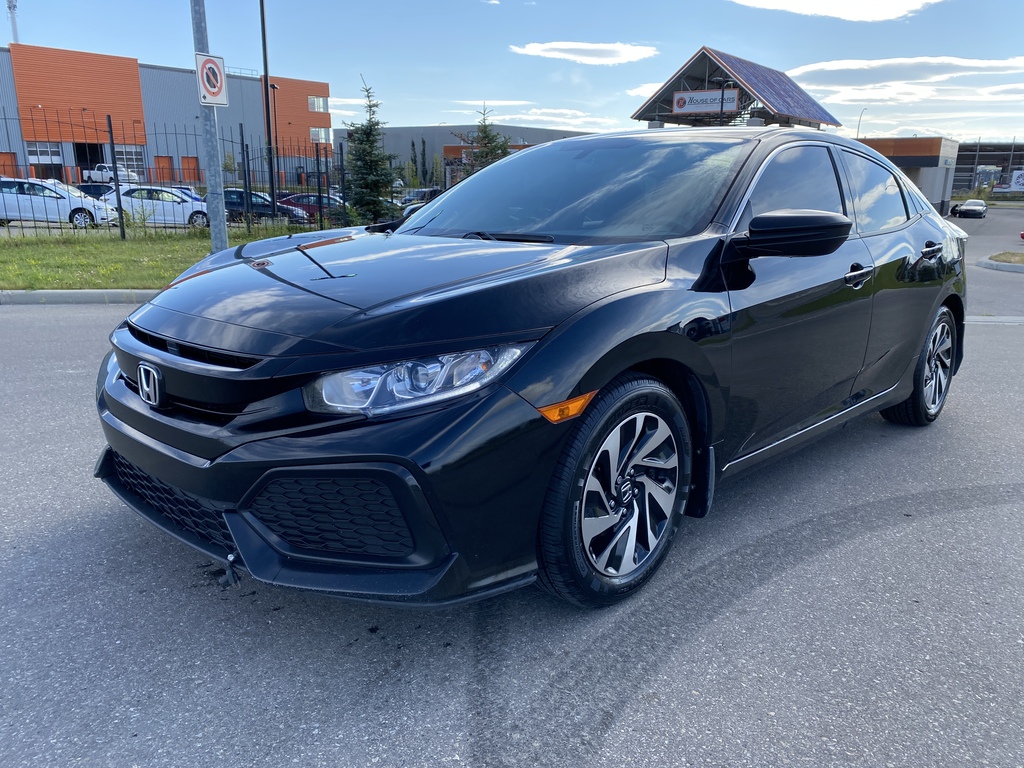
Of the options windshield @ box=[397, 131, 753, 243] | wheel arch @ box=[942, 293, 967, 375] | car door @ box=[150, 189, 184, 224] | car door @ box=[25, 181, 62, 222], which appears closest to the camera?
windshield @ box=[397, 131, 753, 243]

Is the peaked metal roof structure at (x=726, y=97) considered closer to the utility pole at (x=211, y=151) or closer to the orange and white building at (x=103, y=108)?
the orange and white building at (x=103, y=108)

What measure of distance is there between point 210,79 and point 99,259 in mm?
4773

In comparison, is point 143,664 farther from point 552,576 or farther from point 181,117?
point 181,117

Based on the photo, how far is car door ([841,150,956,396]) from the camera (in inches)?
150

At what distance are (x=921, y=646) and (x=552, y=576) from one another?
3.89 feet

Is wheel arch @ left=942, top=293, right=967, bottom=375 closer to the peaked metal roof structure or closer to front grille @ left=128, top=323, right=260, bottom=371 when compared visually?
front grille @ left=128, top=323, right=260, bottom=371

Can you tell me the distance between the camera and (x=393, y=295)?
2393 millimetres

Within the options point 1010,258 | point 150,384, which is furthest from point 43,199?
point 1010,258

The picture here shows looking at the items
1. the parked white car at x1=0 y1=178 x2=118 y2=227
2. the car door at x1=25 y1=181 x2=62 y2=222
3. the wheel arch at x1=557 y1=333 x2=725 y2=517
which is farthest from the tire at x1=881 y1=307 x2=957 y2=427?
the car door at x1=25 y1=181 x2=62 y2=222

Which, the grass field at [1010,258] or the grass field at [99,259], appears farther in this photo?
the grass field at [1010,258]

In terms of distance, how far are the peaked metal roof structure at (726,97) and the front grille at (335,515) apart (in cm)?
3021

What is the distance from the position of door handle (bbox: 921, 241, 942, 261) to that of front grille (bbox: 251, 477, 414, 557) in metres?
3.39

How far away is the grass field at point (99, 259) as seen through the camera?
32.9 feet

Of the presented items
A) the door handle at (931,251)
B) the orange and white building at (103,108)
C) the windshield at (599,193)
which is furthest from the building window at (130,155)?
the door handle at (931,251)
